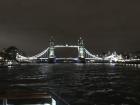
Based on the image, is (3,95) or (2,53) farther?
(2,53)

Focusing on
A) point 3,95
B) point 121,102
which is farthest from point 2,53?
point 3,95

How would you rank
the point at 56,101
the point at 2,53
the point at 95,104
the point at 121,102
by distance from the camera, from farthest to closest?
the point at 2,53, the point at 121,102, the point at 95,104, the point at 56,101

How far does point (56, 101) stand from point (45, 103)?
0.79ft

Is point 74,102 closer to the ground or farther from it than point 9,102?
closer to the ground

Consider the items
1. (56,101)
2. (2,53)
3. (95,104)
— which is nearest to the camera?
(56,101)

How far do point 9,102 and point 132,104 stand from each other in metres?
16.4

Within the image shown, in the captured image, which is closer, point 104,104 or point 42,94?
point 42,94

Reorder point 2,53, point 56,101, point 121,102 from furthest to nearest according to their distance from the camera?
point 2,53, point 121,102, point 56,101

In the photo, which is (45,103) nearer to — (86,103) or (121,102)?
(86,103)

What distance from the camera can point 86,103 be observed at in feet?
71.9

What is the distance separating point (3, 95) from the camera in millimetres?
7168

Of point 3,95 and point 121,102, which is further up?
point 3,95

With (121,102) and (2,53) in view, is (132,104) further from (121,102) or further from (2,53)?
(2,53)

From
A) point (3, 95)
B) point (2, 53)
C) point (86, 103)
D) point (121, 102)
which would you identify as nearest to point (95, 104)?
point (86, 103)
